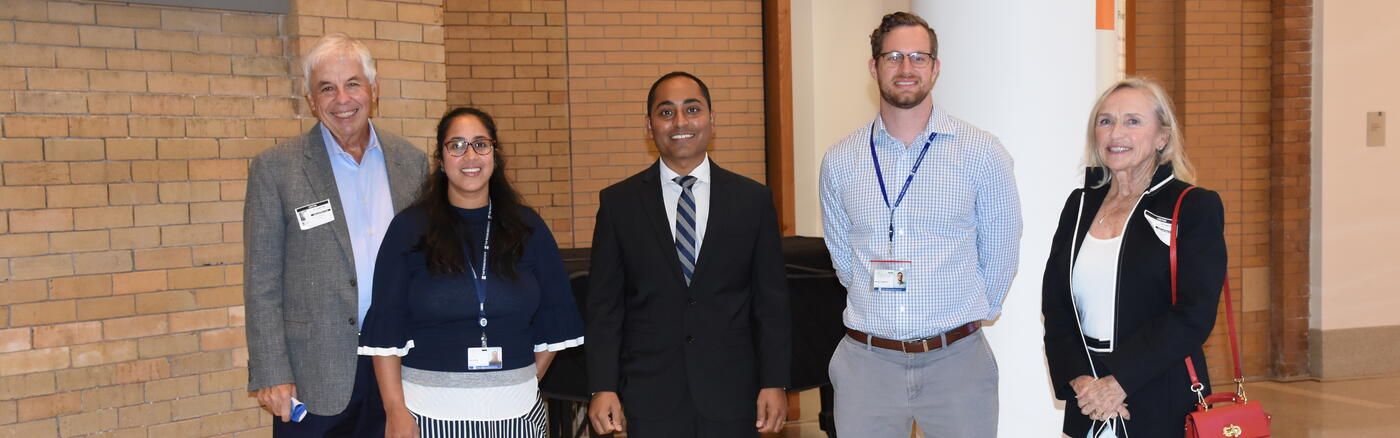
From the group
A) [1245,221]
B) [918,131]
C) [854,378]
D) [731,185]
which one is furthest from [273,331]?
[1245,221]

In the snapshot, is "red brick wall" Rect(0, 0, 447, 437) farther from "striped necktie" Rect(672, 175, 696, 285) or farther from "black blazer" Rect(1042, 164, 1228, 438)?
"black blazer" Rect(1042, 164, 1228, 438)

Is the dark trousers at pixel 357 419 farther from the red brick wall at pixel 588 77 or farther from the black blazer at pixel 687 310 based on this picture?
the red brick wall at pixel 588 77

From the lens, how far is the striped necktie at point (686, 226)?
3049 mm

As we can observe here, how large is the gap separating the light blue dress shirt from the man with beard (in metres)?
1.34

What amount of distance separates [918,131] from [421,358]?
4.94ft

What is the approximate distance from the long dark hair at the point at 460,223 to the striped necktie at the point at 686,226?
0.43 meters

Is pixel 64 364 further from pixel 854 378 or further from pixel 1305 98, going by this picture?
pixel 1305 98

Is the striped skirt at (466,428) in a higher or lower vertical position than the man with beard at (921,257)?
lower

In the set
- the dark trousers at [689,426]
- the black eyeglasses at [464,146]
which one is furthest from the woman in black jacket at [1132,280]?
the black eyeglasses at [464,146]

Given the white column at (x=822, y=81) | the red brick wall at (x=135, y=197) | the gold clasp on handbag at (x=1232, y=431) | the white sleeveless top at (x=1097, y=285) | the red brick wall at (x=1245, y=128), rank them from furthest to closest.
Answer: the red brick wall at (x=1245, y=128) < the white column at (x=822, y=81) < the red brick wall at (x=135, y=197) < the white sleeveless top at (x=1097, y=285) < the gold clasp on handbag at (x=1232, y=431)

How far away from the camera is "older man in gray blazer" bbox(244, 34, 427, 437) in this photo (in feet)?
9.77

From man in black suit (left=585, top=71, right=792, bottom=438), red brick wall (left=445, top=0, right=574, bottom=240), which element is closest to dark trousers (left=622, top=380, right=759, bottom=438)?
man in black suit (left=585, top=71, right=792, bottom=438)

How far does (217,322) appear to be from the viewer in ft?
15.0

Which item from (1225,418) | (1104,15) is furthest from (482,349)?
(1104,15)
